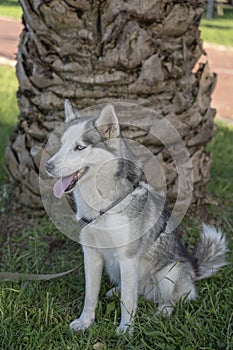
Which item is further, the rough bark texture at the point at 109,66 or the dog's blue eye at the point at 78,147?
the rough bark texture at the point at 109,66

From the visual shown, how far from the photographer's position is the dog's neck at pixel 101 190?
9.84ft

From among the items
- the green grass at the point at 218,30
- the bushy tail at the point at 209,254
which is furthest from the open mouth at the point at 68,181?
the green grass at the point at 218,30

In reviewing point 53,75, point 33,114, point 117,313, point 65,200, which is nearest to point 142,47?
point 53,75

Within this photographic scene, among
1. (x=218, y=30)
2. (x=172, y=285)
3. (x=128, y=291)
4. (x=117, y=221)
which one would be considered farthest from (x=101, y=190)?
(x=218, y=30)

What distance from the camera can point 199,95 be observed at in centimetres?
454

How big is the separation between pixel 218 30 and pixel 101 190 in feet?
44.2

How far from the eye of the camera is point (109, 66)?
407 cm

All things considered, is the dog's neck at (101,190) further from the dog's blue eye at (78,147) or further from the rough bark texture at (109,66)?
the rough bark texture at (109,66)

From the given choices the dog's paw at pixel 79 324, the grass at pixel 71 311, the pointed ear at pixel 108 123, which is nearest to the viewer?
the pointed ear at pixel 108 123

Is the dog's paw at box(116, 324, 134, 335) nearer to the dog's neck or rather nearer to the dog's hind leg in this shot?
the dog's hind leg

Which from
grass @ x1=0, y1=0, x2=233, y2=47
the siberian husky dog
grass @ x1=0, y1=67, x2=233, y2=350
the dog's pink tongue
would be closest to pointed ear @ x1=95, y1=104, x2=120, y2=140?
the siberian husky dog

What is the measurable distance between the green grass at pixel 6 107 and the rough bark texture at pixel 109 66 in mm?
1096

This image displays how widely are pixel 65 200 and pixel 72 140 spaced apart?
5.07 feet

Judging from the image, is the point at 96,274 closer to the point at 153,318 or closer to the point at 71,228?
the point at 153,318
